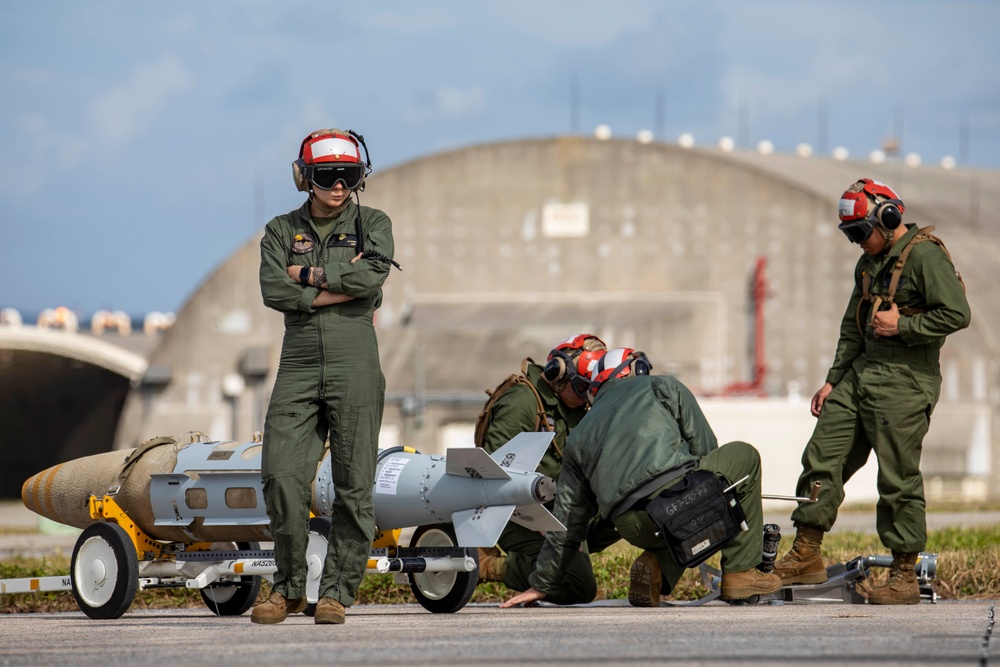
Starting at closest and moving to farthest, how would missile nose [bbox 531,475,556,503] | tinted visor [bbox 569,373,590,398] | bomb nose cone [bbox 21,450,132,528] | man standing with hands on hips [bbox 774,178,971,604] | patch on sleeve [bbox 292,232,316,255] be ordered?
patch on sleeve [bbox 292,232,316,255]
missile nose [bbox 531,475,556,503]
man standing with hands on hips [bbox 774,178,971,604]
bomb nose cone [bbox 21,450,132,528]
tinted visor [bbox 569,373,590,398]

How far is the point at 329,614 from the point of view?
22.1 feet

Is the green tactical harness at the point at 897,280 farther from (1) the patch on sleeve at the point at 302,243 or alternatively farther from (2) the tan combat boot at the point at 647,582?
(1) the patch on sleeve at the point at 302,243

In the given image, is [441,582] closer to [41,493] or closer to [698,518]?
[698,518]

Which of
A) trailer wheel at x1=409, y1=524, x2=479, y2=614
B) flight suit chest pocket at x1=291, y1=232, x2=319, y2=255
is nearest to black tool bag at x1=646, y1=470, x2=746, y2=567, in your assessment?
trailer wheel at x1=409, y1=524, x2=479, y2=614

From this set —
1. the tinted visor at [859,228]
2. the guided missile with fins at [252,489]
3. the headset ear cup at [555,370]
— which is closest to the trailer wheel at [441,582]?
the guided missile with fins at [252,489]

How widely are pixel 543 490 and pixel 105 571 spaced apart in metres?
2.68

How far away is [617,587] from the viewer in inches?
365

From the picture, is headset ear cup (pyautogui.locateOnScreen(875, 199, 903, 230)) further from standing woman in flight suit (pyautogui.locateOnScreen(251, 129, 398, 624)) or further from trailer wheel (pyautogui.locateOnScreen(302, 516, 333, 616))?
trailer wheel (pyautogui.locateOnScreen(302, 516, 333, 616))

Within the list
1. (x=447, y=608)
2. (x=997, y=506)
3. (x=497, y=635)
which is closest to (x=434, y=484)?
(x=447, y=608)

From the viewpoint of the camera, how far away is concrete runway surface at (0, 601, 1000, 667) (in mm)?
4684

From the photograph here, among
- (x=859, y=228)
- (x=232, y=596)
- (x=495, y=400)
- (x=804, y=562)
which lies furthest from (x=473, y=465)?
(x=859, y=228)

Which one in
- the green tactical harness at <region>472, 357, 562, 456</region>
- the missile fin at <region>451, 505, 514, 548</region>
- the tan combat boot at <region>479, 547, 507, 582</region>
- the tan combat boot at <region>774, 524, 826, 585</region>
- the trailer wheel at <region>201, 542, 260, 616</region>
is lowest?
the trailer wheel at <region>201, 542, 260, 616</region>

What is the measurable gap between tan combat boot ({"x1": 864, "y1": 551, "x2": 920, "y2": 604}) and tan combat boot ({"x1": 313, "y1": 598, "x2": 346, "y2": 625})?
3.03 metres

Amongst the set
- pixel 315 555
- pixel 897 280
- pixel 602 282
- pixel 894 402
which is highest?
pixel 602 282
